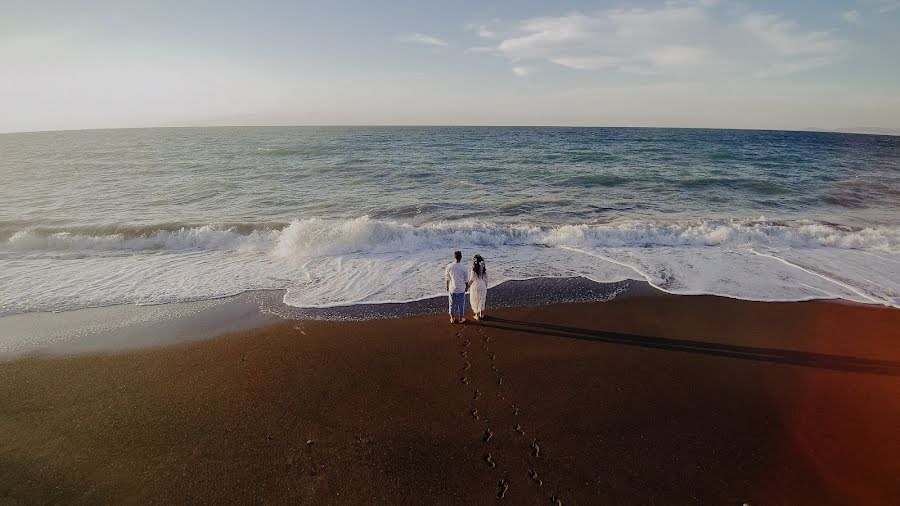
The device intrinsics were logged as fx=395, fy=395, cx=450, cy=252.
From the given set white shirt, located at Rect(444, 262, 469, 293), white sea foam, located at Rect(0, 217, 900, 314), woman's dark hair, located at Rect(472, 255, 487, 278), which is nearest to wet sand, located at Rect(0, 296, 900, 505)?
white shirt, located at Rect(444, 262, 469, 293)

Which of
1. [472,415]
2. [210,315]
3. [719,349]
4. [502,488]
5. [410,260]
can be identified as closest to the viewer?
[502,488]

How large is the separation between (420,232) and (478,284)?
5.77 m

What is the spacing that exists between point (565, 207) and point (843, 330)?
11.0 m

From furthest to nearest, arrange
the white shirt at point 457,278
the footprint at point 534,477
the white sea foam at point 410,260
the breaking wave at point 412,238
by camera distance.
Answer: the breaking wave at point 412,238 → the white sea foam at point 410,260 → the white shirt at point 457,278 → the footprint at point 534,477

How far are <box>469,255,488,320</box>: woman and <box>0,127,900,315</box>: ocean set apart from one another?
1.56 m

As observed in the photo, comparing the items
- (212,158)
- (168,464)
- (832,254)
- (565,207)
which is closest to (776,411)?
(168,464)

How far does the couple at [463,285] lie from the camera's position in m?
7.40

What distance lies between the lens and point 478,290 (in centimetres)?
749

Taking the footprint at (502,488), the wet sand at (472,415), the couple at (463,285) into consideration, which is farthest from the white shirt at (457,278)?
Result: the footprint at (502,488)

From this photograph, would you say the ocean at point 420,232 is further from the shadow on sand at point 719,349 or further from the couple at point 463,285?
the shadow on sand at point 719,349

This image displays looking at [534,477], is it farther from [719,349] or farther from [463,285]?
[719,349]

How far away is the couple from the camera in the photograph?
7402 mm

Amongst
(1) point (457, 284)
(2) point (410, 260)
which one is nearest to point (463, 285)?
(1) point (457, 284)

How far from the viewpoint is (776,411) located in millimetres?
5242
